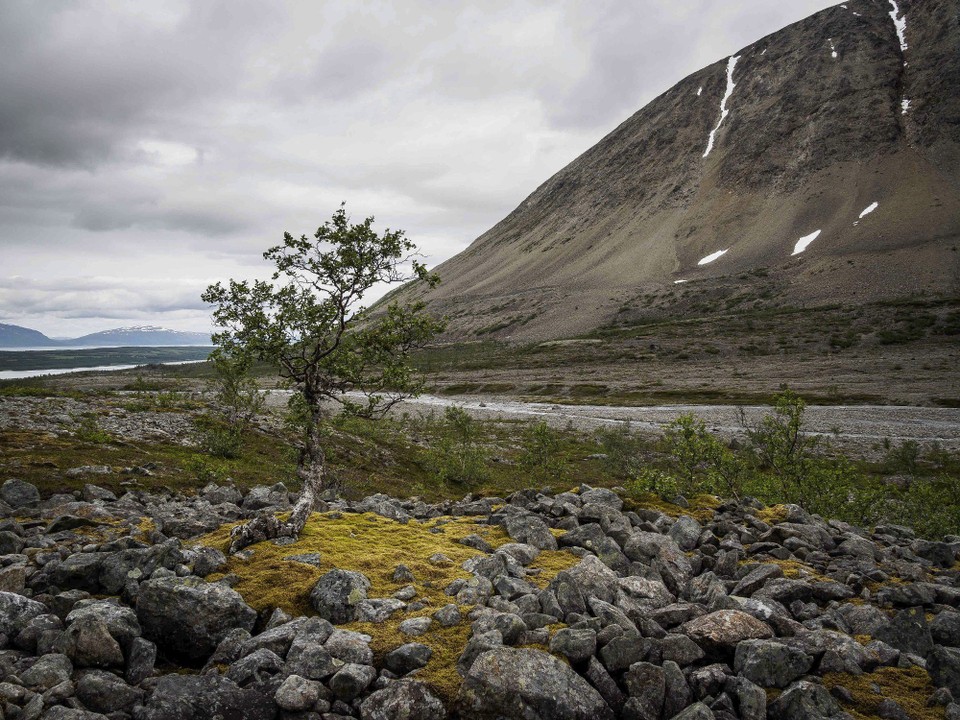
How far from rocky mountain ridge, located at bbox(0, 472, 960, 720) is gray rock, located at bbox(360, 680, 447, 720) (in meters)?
0.02

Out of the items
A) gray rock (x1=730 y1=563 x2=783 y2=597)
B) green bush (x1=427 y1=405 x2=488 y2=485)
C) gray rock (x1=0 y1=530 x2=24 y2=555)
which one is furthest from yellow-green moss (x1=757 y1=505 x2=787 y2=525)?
green bush (x1=427 y1=405 x2=488 y2=485)

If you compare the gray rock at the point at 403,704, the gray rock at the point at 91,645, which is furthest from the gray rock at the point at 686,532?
the gray rock at the point at 91,645

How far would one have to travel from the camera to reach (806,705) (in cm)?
705

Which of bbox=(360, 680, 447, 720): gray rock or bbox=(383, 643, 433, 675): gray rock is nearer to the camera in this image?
bbox=(360, 680, 447, 720): gray rock

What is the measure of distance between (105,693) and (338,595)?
3.47 m

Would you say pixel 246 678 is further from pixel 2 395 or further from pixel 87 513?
pixel 2 395

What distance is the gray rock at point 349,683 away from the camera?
24.2 feet

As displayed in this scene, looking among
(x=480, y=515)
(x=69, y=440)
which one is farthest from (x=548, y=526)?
(x=69, y=440)

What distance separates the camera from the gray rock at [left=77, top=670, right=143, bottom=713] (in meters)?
7.06

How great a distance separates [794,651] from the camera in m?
7.85

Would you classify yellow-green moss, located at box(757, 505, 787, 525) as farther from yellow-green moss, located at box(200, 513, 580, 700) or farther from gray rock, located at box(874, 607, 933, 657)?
yellow-green moss, located at box(200, 513, 580, 700)

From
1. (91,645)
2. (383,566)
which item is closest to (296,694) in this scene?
(91,645)

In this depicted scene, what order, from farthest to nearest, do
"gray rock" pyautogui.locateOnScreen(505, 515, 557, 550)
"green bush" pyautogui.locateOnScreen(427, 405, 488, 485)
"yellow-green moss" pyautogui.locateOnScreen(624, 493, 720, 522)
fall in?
"green bush" pyautogui.locateOnScreen(427, 405, 488, 485) → "yellow-green moss" pyautogui.locateOnScreen(624, 493, 720, 522) → "gray rock" pyautogui.locateOnScreen(505, 515, 557, 550)

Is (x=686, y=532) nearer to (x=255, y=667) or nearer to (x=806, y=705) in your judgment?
(x=806, y=705)
